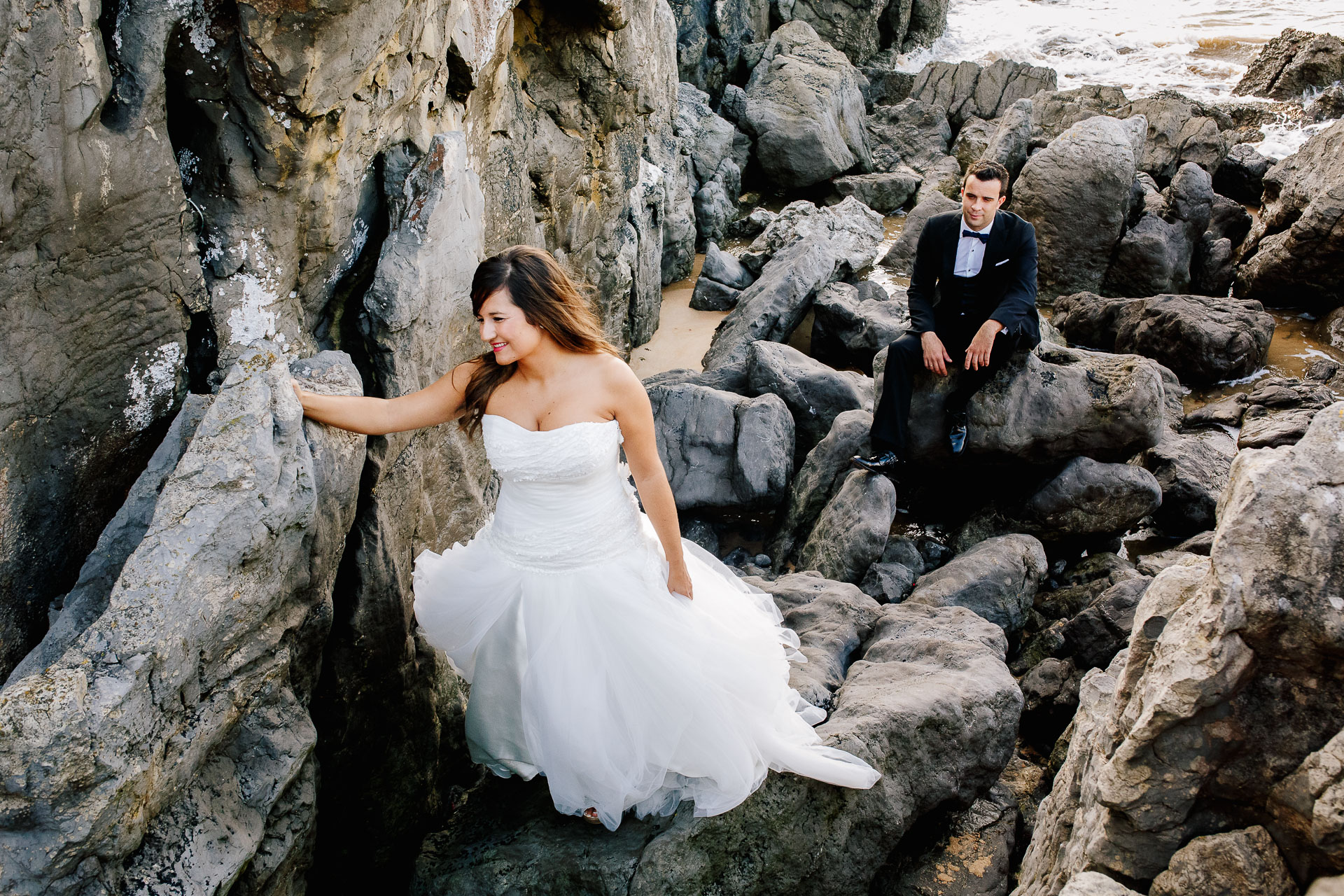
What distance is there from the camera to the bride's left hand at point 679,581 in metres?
3.25

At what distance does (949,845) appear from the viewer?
3611 millimetres

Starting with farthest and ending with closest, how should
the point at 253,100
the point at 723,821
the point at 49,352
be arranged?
the point at 723,821, the point at 253,100, the point at 49,352

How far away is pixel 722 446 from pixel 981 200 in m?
2.19

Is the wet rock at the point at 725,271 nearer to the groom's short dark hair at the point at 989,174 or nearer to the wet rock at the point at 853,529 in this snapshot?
the groom's short dark hair at the point at 989,174

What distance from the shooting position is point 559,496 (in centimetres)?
313

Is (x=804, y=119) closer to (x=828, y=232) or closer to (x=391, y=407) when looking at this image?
(x=828, y=232)

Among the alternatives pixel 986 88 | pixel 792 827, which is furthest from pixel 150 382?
pixel 986 88

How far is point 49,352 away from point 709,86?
14804mm

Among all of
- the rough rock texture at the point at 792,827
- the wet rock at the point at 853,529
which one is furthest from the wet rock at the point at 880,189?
the rough rock texture at the point at 792,827

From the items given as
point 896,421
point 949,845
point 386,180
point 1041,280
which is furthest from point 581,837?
point 1041,280

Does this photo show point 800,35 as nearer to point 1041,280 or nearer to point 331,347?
point 1041,280

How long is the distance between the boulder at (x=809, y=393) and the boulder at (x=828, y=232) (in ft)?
10.8

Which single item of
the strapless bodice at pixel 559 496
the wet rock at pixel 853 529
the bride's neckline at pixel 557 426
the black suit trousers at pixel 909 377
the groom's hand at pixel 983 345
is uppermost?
the bride's neckline at pixel 557 426

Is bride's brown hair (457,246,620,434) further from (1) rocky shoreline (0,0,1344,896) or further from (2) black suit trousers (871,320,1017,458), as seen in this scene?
(2) black suit trousers (871,320,1017,458)
